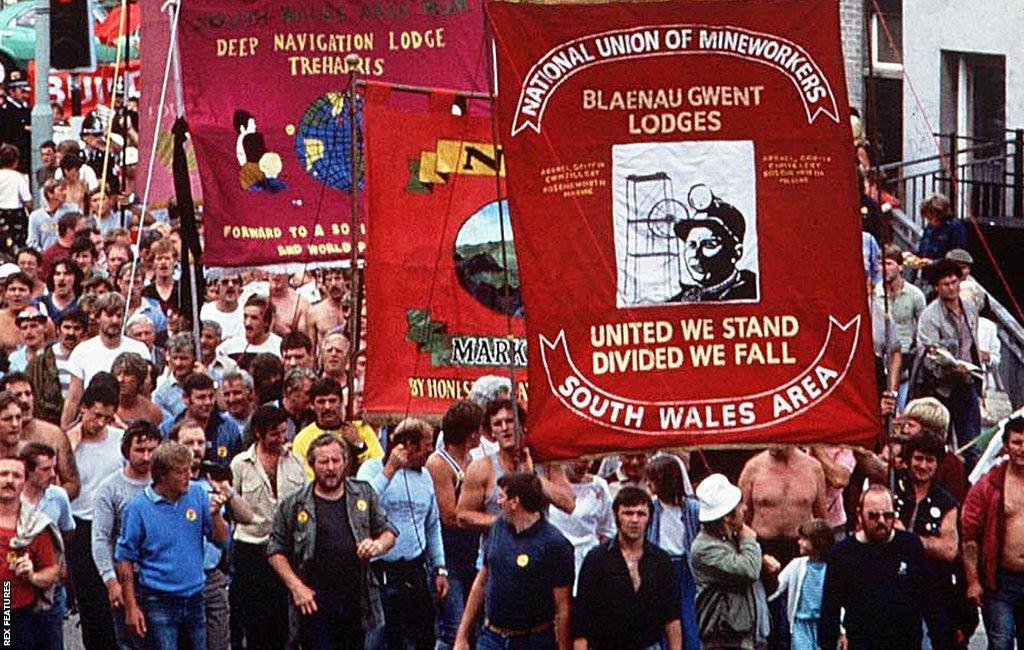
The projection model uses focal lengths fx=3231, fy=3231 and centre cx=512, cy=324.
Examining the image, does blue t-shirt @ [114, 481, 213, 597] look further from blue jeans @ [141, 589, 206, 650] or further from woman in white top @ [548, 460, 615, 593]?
woman in white top @ [548, 460, 615, 593]

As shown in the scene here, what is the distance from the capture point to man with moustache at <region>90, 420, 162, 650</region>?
16125 mm

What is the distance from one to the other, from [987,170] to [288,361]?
1093cm

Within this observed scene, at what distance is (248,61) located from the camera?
2041cm

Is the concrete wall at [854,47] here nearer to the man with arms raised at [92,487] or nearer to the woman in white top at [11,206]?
the woman in white top at [11,206]

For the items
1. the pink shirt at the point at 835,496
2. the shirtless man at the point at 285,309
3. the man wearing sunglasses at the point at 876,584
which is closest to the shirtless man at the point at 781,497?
the pink shirt at the point at 835,496

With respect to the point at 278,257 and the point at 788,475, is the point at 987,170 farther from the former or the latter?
the point at 788,475

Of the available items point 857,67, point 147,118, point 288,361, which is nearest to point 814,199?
point 288,361

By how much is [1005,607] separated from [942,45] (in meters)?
14.9

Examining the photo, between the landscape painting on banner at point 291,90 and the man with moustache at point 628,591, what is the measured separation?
5.61 metres

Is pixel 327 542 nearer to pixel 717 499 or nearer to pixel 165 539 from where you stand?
pixel 165 539

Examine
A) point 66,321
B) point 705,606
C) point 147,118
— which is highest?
point 147,118

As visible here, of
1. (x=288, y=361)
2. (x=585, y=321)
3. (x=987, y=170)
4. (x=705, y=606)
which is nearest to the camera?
(x=585, y=321)

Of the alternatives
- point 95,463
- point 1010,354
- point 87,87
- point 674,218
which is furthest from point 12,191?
point 674,218

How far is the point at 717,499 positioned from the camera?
15.2 meters
